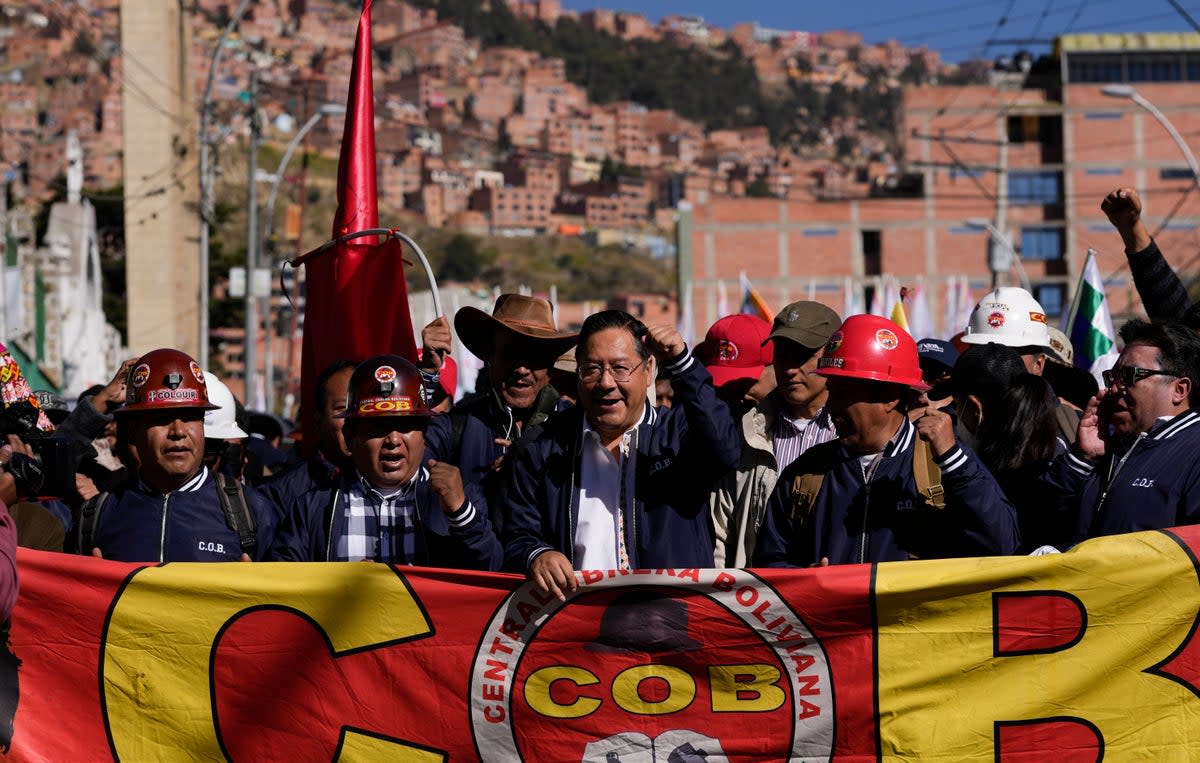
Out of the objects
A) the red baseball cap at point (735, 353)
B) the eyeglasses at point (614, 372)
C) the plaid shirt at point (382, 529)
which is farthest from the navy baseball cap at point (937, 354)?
the plaid shirt at point (382, 529)

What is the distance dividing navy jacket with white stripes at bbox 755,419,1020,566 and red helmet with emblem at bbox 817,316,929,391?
0.20m

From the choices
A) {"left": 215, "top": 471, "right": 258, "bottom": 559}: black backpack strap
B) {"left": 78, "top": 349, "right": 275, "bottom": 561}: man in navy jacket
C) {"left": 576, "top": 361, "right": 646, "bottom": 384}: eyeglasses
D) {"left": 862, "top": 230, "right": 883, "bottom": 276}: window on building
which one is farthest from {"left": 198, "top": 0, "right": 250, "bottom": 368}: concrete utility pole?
{"left": 862, "top": 230, "right": 883, "bottom": 276}: window on building

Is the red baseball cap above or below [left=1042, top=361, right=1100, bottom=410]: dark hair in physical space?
above

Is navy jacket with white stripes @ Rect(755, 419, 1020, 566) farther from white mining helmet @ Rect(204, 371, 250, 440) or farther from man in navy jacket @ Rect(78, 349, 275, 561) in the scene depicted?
white mining helmet @ Rect(204, 371, 250, 440)

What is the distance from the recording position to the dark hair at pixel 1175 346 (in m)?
5.66

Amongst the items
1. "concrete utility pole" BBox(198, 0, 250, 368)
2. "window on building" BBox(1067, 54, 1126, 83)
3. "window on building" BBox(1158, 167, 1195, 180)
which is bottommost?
"concrete utility pole" BBox(198, 0, 250, 368)

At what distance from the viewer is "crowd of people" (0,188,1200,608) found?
5.55 metres

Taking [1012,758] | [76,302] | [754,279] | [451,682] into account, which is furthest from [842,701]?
[754,279]

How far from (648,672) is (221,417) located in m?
2.97

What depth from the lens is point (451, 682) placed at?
18.3ft

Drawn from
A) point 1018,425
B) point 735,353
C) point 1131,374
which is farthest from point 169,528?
point 1131,374

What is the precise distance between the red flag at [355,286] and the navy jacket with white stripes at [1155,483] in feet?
11.6

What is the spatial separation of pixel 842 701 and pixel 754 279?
277 ft

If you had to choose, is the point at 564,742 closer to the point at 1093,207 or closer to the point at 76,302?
the point at 76,302
